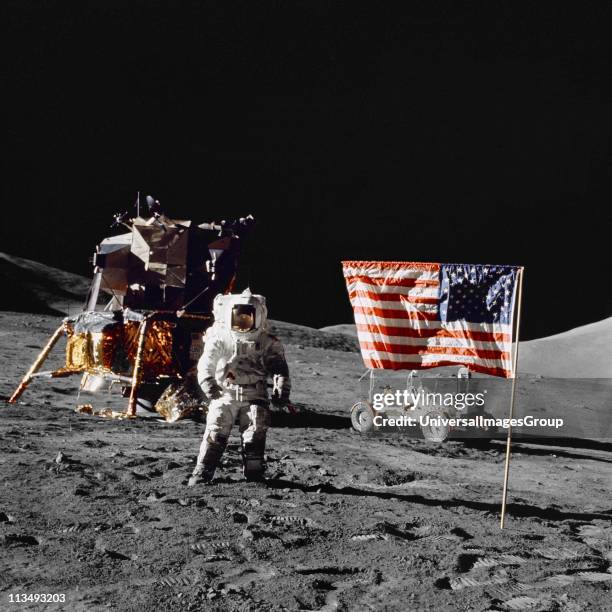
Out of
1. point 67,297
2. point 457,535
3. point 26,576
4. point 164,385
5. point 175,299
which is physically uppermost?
point 67,297

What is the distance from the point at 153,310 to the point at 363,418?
2.50m

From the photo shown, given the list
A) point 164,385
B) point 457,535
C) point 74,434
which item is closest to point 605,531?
point 457,535

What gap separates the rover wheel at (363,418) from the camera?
653 centimetres

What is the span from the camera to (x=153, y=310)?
7250mm

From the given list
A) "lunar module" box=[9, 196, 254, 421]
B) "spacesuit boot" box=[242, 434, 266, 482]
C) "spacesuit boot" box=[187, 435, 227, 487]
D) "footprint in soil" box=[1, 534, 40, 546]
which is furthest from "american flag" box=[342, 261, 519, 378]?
"footprint in soil" box=[1, 534, 40, 546]

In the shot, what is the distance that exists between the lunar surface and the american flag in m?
0.86

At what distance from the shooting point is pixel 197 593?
262cm

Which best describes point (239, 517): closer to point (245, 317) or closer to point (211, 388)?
point (211, 388)

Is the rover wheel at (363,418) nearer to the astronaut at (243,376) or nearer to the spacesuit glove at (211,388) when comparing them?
the astronaut at (243,376)

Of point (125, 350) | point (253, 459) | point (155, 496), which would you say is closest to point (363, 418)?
point (253, 459)

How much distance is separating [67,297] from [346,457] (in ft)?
64.7

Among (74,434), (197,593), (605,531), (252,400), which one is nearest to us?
(197,593)

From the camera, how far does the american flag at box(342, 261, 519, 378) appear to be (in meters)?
4.97

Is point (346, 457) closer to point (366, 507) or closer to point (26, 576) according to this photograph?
point (366, 507)
